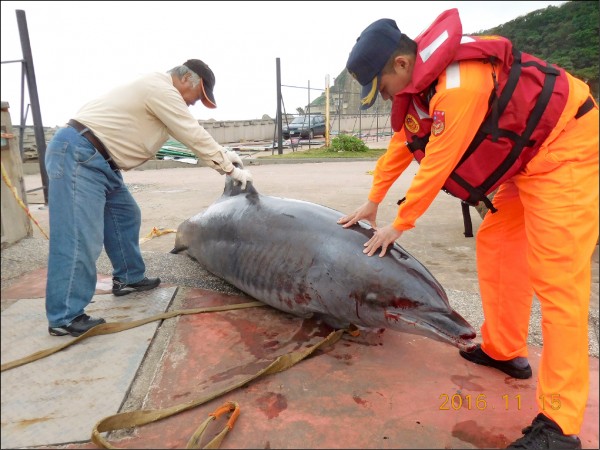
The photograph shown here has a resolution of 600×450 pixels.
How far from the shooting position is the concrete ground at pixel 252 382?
6.86 ft

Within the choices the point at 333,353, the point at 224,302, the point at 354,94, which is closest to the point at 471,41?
the point at 333,353

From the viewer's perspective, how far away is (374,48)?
2.32 metres

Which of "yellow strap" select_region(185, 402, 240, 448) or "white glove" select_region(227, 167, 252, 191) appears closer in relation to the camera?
"yellow strap" select_region(185, 402, 240, 448)

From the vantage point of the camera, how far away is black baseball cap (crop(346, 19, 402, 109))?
2314 millimetres

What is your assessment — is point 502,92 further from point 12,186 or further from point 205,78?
point 12,186

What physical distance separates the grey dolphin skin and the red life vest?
0.76 meters

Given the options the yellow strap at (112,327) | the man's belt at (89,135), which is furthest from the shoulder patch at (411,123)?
the man's belt at (89,135)

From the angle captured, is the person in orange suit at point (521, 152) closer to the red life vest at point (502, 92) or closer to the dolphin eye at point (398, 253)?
the red life vest at point (502, 92)

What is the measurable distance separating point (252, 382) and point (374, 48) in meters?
1.84

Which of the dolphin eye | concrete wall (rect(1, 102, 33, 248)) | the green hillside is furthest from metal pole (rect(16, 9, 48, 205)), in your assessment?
the green hillside

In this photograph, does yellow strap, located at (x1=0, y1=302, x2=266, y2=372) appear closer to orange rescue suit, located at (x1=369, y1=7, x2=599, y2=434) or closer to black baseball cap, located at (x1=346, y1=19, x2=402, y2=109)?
orange rescue suit, located at (x1=369, y1=7, x2=599, y2=434)

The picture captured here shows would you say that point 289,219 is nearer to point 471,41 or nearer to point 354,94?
point 471,41
